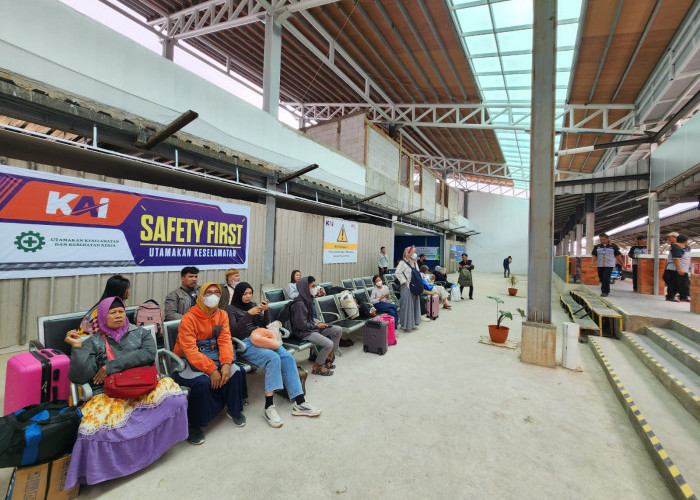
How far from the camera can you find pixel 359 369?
3941mm

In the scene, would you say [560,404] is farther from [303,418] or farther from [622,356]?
[303,418]

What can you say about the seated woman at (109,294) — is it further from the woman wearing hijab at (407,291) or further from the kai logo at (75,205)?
the woman wearing hijab at (407,291)

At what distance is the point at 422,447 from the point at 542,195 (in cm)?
395

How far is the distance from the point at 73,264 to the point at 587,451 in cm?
628

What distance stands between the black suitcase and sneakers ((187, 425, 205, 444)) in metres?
2.70

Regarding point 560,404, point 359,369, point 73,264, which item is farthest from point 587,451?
point 73,264

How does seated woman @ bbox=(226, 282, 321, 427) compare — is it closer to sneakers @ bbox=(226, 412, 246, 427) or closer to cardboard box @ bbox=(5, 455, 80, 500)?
sneakers @ bbox=(226, 412, 246, 427)

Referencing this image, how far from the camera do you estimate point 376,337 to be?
15.0 feet

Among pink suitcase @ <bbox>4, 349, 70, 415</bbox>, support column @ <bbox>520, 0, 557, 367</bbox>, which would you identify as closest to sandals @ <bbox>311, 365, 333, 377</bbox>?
pink suitcase @ <bbox>4, 349, 70, 415</bbox>

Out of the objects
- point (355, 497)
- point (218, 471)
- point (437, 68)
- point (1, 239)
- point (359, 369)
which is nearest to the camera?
point (355, 497)

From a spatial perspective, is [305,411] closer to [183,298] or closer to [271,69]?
[183,298]

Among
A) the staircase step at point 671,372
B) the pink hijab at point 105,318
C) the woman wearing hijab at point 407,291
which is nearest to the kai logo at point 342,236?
the woman wearing hijab at point 407,291

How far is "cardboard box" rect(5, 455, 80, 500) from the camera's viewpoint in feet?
5.29

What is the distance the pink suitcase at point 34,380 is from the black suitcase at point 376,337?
3490mm
